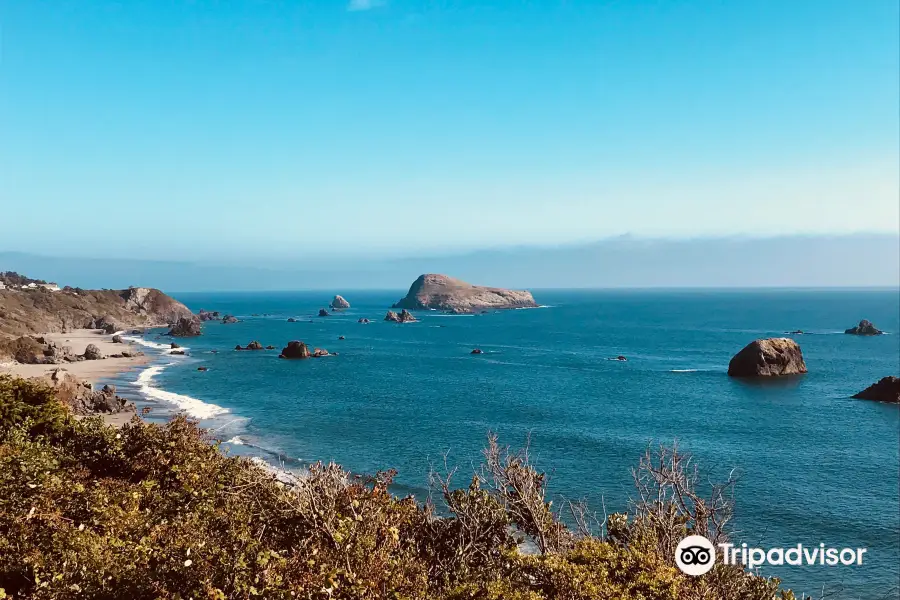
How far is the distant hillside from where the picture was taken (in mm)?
141250

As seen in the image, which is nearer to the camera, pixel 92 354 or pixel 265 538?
pixel 265 538

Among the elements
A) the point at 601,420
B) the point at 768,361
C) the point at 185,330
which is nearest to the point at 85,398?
the point at 601,420

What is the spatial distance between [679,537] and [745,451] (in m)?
39.5

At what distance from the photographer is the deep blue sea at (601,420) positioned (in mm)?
38844

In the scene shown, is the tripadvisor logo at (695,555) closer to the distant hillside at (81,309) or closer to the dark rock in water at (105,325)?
the distant hillside at (81,309)

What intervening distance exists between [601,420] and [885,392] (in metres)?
39.9

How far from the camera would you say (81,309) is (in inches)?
6644

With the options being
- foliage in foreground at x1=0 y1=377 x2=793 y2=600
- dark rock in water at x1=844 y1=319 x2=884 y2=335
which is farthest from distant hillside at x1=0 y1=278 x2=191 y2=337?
dark rock in water at x1=844 y1=319 x2=884 y2=335

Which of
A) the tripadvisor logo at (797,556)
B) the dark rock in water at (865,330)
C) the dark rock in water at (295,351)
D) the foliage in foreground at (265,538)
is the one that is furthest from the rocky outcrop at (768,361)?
the dark rock in water at (865,330)

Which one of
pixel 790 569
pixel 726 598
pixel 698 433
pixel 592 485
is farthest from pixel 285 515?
pixel 698 433

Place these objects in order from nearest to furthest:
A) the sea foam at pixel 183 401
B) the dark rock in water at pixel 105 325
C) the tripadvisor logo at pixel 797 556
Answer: the tripadvisor logo at pixel 797 556, the sea foam at pixel 183 401, the dark rock in water at pixel 105 325

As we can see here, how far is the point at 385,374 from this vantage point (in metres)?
97.3

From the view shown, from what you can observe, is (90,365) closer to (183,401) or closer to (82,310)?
(183,401)

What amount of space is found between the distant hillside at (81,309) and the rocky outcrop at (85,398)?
7502 cm
